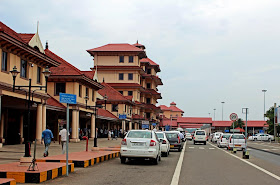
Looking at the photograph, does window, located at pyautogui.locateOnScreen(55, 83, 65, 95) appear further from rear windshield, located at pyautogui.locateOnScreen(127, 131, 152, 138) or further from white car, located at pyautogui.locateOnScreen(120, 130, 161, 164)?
white car, located at pyautogui.locateOnScreen(120, 130, 161, 164)

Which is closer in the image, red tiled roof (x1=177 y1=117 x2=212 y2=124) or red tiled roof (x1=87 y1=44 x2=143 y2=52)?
red tiled roof (x1=87 y1=44 x2=143 y2=52)

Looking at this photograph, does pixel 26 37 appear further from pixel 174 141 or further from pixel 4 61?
pixel 174 141

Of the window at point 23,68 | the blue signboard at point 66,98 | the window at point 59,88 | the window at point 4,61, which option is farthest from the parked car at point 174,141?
the blue signboard at point 66,98

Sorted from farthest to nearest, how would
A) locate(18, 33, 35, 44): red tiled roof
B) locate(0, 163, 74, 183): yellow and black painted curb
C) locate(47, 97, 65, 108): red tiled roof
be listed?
locate(47, 97, 65, 108): red tiled roof < locate(18, 33, 35, 44): red tiled roof < locate(0, 163, 74, 183): yellow and black painted curb

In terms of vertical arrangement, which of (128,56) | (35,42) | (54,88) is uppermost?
(128,56)

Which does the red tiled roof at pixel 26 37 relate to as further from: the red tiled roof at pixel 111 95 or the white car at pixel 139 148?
the red tiled roof at pixel 111 95

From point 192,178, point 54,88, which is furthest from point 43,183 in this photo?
point 54,88

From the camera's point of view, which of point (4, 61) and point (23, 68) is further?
point (23, 68)

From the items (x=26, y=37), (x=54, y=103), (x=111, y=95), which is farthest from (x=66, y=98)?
(x=111, y=95)

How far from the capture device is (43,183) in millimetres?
11109

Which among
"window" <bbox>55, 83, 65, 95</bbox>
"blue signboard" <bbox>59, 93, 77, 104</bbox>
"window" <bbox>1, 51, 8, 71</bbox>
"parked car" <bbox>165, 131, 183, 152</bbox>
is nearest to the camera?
"blue signboard" <bbox>59, 93, 77, 104</bbox>

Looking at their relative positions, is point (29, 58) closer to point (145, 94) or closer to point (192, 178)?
point (192, 178)

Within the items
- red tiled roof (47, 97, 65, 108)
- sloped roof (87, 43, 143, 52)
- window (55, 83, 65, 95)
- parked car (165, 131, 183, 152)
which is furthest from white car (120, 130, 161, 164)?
sloped roof (87, 43, 143, 52)

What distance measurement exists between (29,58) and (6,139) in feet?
26.3
